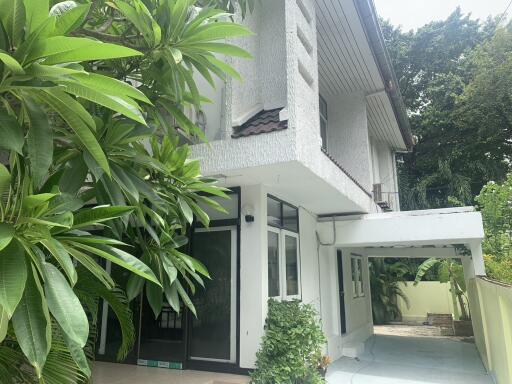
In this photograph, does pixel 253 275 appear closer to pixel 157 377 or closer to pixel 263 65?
pixel 157 377

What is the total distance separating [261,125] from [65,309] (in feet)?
15.6

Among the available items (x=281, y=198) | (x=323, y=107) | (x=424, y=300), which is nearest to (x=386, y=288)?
(x=424, y=300)

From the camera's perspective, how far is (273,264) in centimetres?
761

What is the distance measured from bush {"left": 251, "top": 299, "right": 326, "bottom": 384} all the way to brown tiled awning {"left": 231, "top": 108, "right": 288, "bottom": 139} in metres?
3.02

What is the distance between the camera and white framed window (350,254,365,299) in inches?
560

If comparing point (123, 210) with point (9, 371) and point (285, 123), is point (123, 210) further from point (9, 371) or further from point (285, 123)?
point (285, 123)

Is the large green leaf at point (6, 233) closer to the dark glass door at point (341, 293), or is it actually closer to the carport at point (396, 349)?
the carport at point (396, 349)

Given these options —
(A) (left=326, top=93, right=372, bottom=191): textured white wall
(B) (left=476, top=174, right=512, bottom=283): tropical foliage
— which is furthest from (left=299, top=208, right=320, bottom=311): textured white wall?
(B) (left=476, top=174, right=512, bottom=283): tropical foliage

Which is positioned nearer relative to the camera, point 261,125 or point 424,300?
point 261,125

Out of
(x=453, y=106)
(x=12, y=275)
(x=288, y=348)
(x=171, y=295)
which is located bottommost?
(x=288, y=348)

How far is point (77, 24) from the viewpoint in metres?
2.26

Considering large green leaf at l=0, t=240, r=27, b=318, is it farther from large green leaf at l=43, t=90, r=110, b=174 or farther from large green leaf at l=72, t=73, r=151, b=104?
large green leaf at l=72, t=73, r=151, b=104

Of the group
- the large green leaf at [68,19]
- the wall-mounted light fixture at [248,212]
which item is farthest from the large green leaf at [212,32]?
the wall-mounted light fixture at [248,212]

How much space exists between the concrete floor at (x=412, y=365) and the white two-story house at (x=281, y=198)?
919 mm
